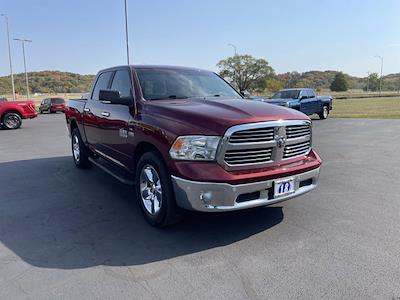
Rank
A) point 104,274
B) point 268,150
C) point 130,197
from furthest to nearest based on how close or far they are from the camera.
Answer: point 130,197, point 268,150, point 104,274

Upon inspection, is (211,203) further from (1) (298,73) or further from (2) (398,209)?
(1) (298,73)

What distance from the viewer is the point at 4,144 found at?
12.2 metres

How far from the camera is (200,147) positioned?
3.76 meters

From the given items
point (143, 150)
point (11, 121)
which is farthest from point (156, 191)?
point (11, 121)

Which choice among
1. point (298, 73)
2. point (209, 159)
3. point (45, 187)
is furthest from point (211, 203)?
point (298, 73)

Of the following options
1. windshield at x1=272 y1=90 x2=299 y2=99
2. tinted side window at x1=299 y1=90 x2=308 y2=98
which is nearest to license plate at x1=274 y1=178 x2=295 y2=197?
windshield at x1=272 y1=90 x2=299 y2=99

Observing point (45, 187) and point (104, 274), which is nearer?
point (104, 274)

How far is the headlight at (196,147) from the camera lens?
3.72m

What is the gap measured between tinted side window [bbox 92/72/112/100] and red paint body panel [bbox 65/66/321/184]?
850 millimetres

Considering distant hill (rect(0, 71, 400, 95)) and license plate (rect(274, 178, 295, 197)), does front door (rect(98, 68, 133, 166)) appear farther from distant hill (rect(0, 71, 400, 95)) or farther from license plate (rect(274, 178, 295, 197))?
distant hill (rect(0, 71, 400, 95))

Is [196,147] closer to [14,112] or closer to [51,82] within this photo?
[14,112]

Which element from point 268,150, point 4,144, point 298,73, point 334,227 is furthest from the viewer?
point 298,73

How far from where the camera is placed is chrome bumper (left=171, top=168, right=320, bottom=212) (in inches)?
143

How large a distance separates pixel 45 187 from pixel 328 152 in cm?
687
